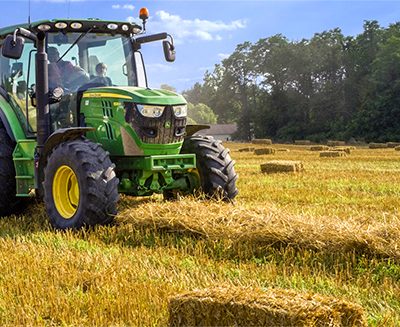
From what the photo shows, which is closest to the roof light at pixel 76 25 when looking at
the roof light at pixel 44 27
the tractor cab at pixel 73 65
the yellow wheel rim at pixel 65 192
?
the tractor cab at pixel 73 65

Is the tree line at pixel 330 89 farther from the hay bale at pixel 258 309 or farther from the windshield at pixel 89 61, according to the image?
the hay bale at pixel 258 309

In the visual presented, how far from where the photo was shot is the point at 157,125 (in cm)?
745

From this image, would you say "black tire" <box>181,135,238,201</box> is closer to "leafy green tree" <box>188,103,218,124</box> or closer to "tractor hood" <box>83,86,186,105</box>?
"tractor hood" <box>83,86,186,105</box>

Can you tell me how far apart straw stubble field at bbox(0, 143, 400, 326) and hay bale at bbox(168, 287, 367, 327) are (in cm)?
39

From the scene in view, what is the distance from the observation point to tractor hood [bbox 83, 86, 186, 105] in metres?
7.33

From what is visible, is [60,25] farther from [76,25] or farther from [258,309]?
[258,309]

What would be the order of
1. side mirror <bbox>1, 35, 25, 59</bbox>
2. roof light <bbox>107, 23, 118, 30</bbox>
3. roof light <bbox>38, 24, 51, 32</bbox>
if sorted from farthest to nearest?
roof light <bbox>107, 23, 118, 30</bbox> < roof light <bbox>38, 24, 51, 32</bbox> < side mirror <bbox>1, 35, 25, 59</bbox>

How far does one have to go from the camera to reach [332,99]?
210 feet

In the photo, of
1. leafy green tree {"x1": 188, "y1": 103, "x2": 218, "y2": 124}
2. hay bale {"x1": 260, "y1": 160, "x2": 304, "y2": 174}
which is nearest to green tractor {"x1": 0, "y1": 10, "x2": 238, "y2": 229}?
hay bale {"x1": 260, "y1": 160, "x2": 304, "y2": 174}

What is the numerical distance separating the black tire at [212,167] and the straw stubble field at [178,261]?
0.43m

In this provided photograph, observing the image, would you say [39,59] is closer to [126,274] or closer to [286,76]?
[126,274]

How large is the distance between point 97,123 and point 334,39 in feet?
217

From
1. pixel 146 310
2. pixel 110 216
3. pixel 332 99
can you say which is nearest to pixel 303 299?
pixel 146 310

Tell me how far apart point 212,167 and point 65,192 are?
1.85 meters
